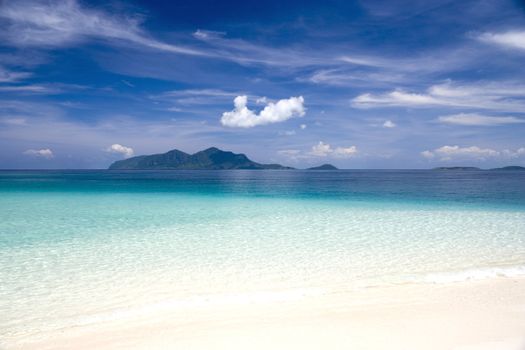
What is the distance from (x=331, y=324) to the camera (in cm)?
519

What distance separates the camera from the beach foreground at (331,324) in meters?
4.58

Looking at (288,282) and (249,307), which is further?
(288,282)

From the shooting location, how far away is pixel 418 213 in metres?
19.0

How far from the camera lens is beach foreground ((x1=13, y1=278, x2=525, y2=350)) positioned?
4582 mm

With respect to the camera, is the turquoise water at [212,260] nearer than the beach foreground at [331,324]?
No

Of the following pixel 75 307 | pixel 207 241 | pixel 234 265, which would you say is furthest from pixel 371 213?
pixel 75 307

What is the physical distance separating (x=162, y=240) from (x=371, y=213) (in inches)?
455

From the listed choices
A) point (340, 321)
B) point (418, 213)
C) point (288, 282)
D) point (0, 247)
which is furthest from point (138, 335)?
point (418, 213)

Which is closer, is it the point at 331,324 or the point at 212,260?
the point at 331,324

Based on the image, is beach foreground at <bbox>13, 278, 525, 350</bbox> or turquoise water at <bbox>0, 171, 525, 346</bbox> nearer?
beach foreground at <bbox>13, 278, 525, 350</bbox>

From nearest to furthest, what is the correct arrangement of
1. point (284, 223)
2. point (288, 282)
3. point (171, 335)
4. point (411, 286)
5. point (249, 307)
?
point (171, 335), point (249, 307), point (411, 286), point (288, 282), point (284, 223)

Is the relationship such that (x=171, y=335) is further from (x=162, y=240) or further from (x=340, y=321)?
(x=162, y=240)

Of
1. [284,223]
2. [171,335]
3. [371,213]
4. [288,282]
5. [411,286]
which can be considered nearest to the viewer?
[171,335]

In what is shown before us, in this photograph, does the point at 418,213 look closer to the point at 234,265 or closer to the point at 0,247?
the point at 234,265
